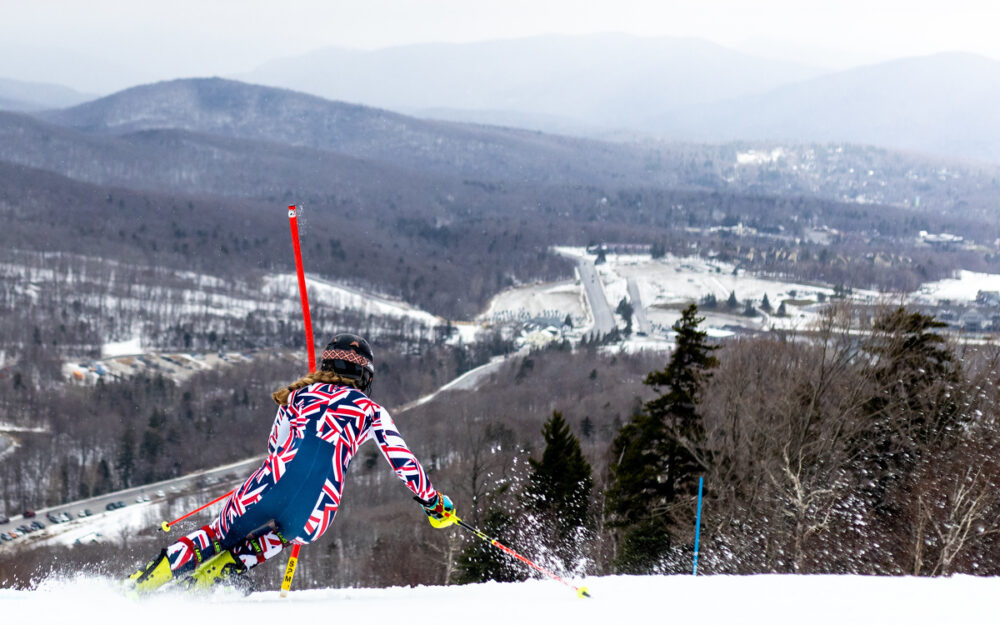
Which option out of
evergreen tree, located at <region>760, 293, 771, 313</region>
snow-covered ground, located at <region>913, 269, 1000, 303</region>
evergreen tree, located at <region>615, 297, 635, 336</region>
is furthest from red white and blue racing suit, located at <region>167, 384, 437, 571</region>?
snow-covered ground, located at <region>913, 269, 1000, 303</region>

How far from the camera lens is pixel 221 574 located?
5.26 metres

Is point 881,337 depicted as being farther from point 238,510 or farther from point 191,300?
point 191,300

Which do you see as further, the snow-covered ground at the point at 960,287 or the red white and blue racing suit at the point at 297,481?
the snow-covered ground at the point at 960,287

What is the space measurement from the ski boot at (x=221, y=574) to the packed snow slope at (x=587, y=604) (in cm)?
8

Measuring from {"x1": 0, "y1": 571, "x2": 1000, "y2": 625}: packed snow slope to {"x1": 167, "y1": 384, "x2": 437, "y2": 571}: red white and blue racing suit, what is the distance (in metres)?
0.36

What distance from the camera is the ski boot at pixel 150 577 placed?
4871 mm

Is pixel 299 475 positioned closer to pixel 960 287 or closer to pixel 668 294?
pixel 668 294

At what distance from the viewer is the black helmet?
17.3ft

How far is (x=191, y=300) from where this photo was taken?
10894 centimetres

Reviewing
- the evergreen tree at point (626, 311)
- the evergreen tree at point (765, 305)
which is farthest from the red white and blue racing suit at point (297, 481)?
the evergreen tree at point (765, 305)

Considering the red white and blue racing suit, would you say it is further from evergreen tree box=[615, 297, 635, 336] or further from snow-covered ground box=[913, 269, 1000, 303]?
snow-covered ground box=[913, 269, 1000, 303]

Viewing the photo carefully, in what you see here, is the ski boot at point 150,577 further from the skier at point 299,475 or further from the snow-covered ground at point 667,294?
the snow-covered ground at point 667,294

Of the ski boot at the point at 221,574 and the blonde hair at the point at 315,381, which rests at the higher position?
the blonde hair at the point at 315,381

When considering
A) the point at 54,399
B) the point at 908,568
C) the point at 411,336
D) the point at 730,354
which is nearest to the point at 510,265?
the point at 411,336
